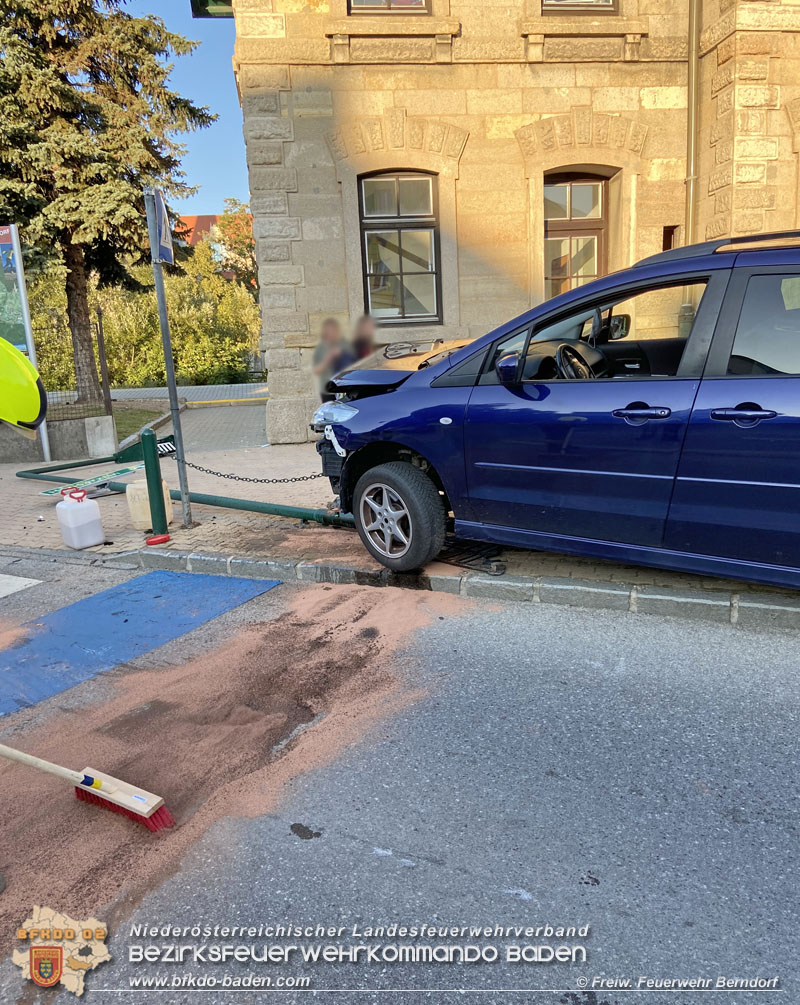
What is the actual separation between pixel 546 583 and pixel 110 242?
458 inches

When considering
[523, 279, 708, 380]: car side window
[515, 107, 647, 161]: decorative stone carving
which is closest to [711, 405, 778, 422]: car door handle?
[523, 279, 708, 380]: car side window

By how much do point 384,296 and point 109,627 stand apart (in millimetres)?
7131

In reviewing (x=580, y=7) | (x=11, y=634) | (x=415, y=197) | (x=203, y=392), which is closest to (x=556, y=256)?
(x=415, y=197)

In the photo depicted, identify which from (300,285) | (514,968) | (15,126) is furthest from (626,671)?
(15,126)

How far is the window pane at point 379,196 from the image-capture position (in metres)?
10.2

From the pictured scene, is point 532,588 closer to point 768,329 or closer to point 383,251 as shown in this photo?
point 768,329

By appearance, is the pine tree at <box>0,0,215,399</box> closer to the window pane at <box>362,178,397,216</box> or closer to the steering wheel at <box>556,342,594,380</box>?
the window pane at <box>362,178,397,216</box>

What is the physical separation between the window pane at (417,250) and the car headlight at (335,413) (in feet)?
19.1

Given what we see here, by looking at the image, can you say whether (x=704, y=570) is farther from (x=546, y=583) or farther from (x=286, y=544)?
(x=286, y=544)

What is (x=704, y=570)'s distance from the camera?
392 cm

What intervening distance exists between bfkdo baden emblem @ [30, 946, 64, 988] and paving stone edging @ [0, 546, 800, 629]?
3.07 metres

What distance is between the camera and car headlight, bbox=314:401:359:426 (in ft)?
16.7

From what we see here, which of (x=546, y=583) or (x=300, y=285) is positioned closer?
(x=546, y=583)

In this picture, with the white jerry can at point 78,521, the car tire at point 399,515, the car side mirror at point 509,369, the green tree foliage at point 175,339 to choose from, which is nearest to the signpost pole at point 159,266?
the white jerry can at point 78,521
